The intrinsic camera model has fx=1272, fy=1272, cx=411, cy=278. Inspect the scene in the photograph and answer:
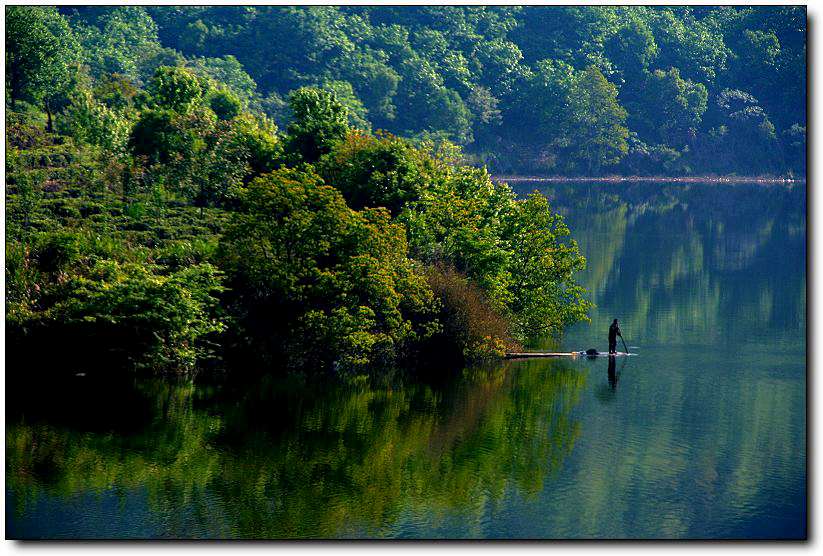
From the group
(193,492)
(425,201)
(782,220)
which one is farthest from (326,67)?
(193,492)

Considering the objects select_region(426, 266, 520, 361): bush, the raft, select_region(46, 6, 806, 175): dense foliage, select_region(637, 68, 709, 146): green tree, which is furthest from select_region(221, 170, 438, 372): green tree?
select_region(637, 68, 709, 146): green tree

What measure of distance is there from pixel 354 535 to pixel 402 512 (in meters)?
1.64

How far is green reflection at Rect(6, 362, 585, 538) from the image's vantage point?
24562 millimetres

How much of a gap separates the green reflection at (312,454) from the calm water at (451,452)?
7cm

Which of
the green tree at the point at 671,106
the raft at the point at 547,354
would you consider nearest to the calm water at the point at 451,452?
the raft at the point at 547,354

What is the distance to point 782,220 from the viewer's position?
260ft

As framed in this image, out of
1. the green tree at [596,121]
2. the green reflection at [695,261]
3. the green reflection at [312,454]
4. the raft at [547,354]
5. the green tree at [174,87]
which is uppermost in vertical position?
the green tree at [596,121]

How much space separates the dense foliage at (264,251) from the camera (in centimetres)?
→ 3369

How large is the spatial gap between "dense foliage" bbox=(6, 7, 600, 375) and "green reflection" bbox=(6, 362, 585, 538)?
186 centimetres

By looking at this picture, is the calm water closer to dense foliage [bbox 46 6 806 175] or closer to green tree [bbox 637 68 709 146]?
dense foliage [bbox 46 6 806 175]

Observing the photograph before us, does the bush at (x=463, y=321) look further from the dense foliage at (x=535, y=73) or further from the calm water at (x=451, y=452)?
the dense foliage at (x=535, y=73)

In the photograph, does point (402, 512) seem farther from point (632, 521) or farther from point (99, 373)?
point (99, 373)

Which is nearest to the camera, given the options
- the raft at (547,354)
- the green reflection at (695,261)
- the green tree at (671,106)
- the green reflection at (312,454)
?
the green reflection at (312,454)

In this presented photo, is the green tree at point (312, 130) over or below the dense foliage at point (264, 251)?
over
